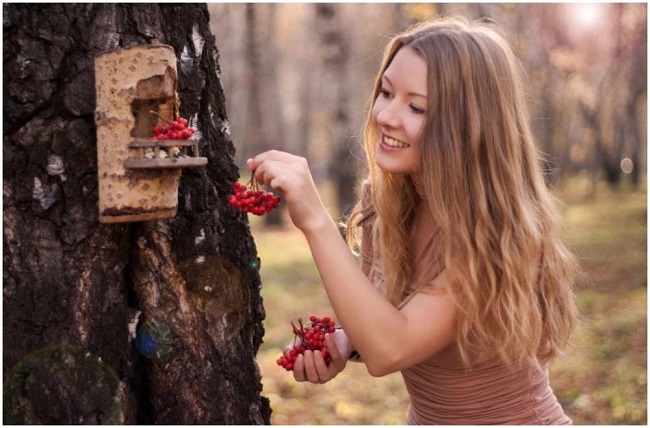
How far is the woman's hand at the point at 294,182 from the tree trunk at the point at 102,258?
1.04 ft

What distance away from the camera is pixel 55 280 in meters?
2.16

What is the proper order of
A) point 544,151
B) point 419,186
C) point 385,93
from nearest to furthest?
point 385,93, point 419,186, point 544,151

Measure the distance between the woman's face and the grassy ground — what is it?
92 cm

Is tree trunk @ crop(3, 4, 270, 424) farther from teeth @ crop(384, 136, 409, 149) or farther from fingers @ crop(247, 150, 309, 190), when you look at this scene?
teeth @ crop(384, 136, 409, 149)

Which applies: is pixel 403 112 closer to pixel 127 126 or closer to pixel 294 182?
pixel 294 182

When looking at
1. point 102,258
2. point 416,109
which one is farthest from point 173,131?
point 416,109

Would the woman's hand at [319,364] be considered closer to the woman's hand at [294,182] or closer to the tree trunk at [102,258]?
the tree trunk at [102,258]

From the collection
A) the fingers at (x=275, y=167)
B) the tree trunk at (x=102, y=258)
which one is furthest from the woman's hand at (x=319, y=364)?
the fingers at (x=275, y=167)

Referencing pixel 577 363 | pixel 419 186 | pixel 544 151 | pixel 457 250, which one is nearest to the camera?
pixel 457 250

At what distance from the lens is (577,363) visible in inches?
241

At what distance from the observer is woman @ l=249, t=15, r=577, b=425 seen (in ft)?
7.11

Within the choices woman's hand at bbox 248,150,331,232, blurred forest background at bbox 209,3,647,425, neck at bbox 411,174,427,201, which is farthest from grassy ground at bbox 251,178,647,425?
woman's hand at bbox 248,150,331,232

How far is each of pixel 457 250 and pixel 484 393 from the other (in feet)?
1.73

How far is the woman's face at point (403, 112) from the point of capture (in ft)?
7.52
